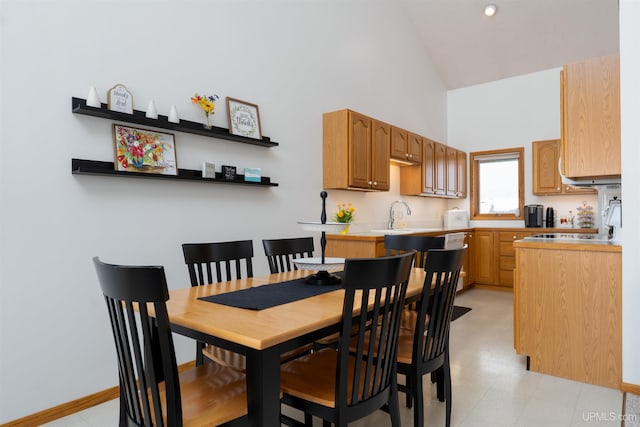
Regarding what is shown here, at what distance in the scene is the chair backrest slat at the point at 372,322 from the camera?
4.43ft

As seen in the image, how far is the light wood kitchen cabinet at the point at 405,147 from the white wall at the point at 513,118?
1642mm

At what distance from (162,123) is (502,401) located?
2.69 m

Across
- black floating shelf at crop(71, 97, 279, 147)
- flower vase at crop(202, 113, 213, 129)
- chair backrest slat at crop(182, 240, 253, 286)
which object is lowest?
chair backrest slat at crop(182, 240, 253, 286)

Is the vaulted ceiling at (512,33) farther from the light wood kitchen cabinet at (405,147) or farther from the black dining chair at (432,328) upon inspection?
the black dining chair at (432,328)

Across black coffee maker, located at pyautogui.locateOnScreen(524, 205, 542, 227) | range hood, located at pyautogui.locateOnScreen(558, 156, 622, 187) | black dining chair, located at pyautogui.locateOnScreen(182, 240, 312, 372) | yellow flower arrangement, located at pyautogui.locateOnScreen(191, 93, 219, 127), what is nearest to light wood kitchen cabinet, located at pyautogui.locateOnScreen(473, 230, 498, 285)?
black coffee maker, located at pyautogui.locateOnScreen(524, 205, 542, 227)

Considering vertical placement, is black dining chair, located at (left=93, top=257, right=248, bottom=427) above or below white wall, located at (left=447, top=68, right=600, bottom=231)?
below

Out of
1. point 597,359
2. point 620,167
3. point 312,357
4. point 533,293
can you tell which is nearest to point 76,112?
point 312,357

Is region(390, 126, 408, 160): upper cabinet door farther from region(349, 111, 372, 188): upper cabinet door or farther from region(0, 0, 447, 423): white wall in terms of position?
region(0, 0, 447, 423): white wall

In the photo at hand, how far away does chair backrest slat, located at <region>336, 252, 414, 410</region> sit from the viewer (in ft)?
4.43

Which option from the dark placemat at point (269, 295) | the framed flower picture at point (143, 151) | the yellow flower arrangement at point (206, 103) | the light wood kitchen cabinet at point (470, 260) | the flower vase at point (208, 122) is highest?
the yellow flower arrangement at point (206, 103)

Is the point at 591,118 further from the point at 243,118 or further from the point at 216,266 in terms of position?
the point at 216,266

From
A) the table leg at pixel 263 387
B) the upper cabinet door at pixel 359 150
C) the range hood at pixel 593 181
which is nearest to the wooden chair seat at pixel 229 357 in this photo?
→ the table leg at pixel 263 387

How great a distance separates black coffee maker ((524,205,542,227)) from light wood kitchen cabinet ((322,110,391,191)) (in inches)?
103

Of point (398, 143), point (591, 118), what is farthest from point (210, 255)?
point (398, 143)
